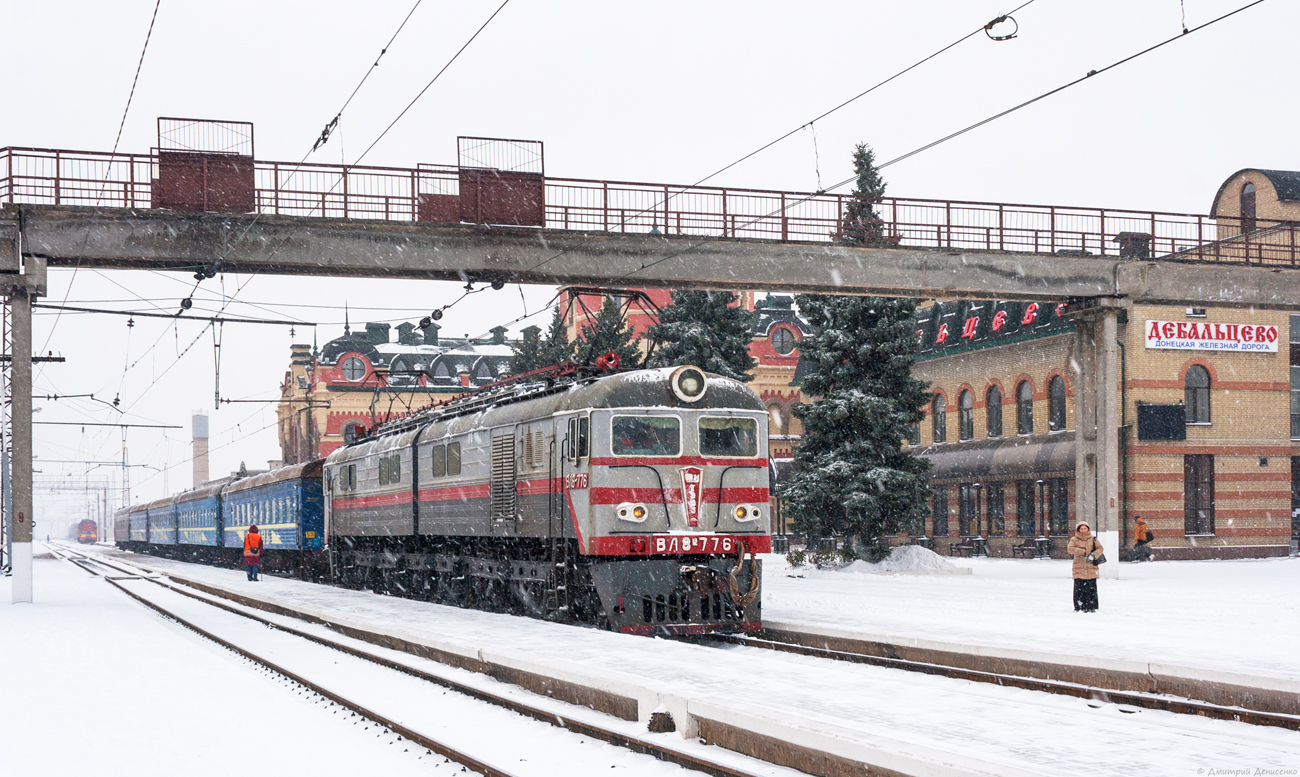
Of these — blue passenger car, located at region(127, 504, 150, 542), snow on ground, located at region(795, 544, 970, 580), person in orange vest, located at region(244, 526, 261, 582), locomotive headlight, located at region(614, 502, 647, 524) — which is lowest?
blue passenger car, located at region(127, 504, 150, 542)

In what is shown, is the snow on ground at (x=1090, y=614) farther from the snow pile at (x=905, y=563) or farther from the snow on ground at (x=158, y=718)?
the snow on ground at (x=158, y=718)

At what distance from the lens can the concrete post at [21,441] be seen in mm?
25484

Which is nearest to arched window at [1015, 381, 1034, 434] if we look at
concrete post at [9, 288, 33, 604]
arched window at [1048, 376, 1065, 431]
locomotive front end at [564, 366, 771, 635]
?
arched window at [1048, 376, 1065, 431]

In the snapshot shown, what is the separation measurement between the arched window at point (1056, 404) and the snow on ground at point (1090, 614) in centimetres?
727

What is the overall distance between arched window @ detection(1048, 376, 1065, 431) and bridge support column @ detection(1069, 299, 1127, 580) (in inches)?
509

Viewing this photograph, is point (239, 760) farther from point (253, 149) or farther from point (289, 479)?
point (289, 479)

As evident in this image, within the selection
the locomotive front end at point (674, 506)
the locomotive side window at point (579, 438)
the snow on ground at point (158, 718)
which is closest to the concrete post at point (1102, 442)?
the locomotive front end at point (674, 506)

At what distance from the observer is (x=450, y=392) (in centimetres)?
7888

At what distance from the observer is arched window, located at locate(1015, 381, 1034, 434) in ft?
147

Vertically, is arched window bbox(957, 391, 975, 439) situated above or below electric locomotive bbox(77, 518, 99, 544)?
above

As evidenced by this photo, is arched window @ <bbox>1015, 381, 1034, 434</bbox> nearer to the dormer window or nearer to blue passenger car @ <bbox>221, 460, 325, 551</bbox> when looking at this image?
the dormer window

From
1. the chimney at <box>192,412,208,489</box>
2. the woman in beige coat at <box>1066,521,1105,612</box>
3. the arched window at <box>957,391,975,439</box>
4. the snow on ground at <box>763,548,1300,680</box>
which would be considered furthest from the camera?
the chimney at <box>192,412,208,489</box>

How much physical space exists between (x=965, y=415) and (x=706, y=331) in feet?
39.8

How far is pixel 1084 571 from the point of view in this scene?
2052cm
